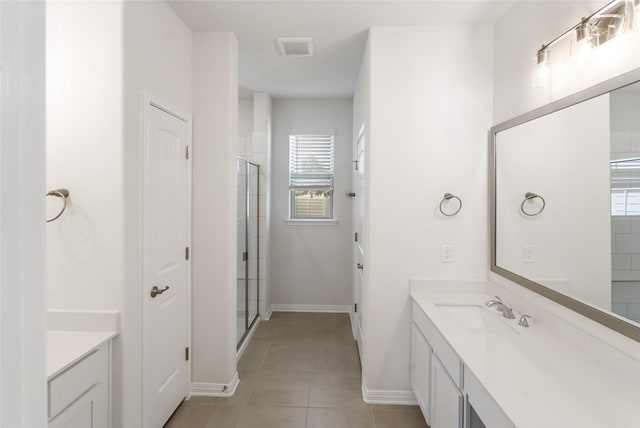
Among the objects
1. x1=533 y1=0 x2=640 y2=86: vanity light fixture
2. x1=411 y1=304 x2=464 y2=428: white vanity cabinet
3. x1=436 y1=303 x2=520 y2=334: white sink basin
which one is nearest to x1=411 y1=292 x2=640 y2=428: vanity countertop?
x1=436 y1=303 x2=520 y2=334: white sink basin

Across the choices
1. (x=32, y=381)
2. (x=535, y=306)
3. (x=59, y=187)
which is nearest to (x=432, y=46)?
(x=535, y=306)

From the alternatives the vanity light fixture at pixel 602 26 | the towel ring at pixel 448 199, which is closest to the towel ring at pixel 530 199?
the towel ring at pixel 448 199

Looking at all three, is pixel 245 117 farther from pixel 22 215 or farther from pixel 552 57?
pixel 22 215

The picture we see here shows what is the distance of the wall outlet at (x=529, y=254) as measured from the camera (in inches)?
76.2

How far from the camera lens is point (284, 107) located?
445cm

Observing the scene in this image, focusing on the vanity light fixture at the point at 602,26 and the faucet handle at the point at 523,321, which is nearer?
the vanity light fixture at the point at 602,26

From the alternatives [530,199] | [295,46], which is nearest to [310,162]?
[295,46]

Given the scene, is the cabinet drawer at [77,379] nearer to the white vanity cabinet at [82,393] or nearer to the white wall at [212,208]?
the white vanity cabinet at [82,393]

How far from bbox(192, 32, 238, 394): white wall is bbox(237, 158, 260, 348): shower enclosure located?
716mm

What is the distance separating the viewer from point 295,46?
9.16 ft

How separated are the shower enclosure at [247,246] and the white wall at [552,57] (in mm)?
2275

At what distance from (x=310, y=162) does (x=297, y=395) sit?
281 centimetres

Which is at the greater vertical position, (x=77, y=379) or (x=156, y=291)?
(x=156, y=291)

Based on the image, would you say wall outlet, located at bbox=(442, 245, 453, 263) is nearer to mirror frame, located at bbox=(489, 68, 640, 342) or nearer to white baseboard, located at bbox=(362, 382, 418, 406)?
mirror frame, located at bbox=(489, 68, 640, 342)
